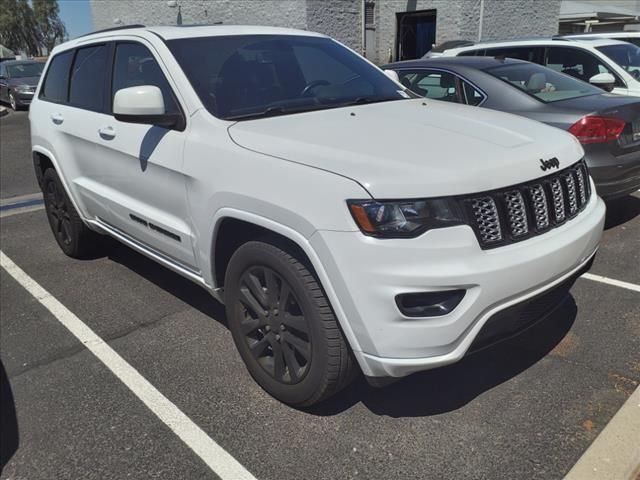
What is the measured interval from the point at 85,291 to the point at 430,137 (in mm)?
3111

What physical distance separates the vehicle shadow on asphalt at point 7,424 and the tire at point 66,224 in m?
1.77

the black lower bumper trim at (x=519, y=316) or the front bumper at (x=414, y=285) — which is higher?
the front bumper at (x=414, y=285)

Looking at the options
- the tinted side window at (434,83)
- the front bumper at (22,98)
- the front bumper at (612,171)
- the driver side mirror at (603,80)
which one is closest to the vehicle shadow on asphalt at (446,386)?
the front bumper at (612,171)

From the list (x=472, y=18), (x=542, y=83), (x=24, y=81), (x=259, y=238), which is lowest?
(x=24, y=81)

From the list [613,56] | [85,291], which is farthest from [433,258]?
[613,56]

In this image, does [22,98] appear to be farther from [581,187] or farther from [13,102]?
[581,187]

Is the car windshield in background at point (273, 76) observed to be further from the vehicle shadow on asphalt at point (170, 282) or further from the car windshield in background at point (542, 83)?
the car windshield in background at point (542, 83)

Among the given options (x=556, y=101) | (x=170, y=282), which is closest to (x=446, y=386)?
(x=170, y=282)

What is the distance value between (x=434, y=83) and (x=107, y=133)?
→ 338cm

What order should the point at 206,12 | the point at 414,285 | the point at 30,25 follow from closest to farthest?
the point at 414,285
the point at 206,12
the point at 30,25

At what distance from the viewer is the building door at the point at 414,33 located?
20.9 metres

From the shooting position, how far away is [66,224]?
198 inches

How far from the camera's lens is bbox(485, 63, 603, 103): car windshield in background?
5.28m

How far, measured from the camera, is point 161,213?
342 centimetres
